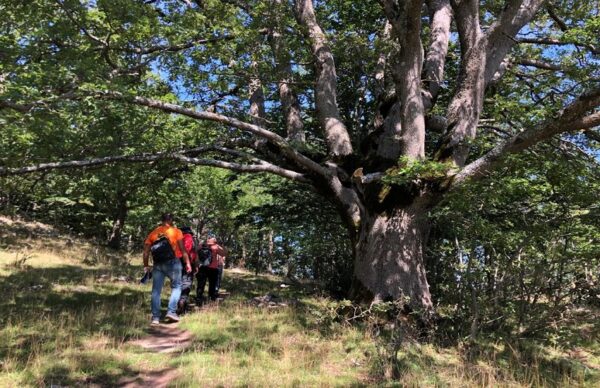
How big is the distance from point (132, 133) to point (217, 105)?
292 cm

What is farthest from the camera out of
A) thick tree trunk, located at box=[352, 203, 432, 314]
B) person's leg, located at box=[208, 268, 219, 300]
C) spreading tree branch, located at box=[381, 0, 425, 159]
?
person's leg, located at box=[208, 268, 219, 300]

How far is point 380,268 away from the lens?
825 cm

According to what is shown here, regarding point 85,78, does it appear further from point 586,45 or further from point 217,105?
point 586,45

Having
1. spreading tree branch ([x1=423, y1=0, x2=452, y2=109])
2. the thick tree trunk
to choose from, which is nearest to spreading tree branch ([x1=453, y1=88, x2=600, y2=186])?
the thick tree trunk

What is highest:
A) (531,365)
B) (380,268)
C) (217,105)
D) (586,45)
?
(586,45)

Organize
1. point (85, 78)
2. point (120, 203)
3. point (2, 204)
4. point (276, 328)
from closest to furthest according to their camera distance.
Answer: point (276, 328), point (85, 78), point (120, 203), point (2, 204)

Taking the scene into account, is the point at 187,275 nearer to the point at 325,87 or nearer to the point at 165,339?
the point at 165,339

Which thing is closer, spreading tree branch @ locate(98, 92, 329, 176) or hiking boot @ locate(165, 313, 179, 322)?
hiking boot @ locate(165, 313, 179, 322)

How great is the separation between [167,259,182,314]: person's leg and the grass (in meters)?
0.34

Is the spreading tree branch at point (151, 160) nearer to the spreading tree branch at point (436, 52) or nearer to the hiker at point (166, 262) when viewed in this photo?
the hiker at point (166, 262)

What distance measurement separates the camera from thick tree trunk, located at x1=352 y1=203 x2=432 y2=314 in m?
8.06

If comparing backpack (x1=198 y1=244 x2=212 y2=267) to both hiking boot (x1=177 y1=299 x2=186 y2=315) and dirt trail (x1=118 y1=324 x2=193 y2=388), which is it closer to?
hiking boot (x1=177 y1=299 x2=186 y2=315)

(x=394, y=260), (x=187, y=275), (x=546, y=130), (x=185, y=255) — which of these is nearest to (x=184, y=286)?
Answer: (x=187, y=275)

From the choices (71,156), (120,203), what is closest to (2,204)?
(120,203)
